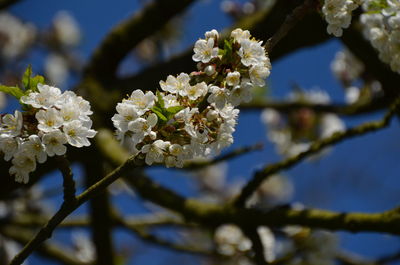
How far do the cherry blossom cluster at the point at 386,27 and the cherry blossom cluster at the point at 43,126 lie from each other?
2.83 feet

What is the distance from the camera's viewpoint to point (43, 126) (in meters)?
1.20

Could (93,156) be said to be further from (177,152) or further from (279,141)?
(279,141)

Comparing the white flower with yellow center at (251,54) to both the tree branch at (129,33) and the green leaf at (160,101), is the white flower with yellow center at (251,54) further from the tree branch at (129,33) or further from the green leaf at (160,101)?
the tree branch at (129,33)

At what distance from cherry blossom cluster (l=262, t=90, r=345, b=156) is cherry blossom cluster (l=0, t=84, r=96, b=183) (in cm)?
262

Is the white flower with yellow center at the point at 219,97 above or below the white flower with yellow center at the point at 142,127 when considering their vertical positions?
above

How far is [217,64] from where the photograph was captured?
128cm

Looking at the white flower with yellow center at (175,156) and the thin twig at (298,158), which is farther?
the thin twig at (298,158)

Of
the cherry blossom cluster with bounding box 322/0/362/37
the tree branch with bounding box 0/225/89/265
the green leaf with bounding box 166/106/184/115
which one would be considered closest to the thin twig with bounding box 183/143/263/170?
the cherry blossom cluster with bounding box 322/0/362/37

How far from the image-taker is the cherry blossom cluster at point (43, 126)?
47.6 inches

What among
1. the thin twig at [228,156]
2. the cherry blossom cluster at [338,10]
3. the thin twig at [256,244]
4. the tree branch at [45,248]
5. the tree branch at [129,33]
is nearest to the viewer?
the cherry blossom cluster at [338,10]

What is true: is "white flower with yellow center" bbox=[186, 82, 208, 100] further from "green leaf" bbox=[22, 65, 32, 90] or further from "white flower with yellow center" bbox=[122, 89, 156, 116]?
"green leaf" bbox=[22, 65, 32, 90]

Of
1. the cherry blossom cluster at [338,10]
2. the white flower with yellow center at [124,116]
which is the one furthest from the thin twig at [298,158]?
the white flower with yellow center at [124,116]

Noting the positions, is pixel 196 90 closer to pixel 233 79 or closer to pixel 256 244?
pixel 233 79

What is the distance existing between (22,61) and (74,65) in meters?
0.73
